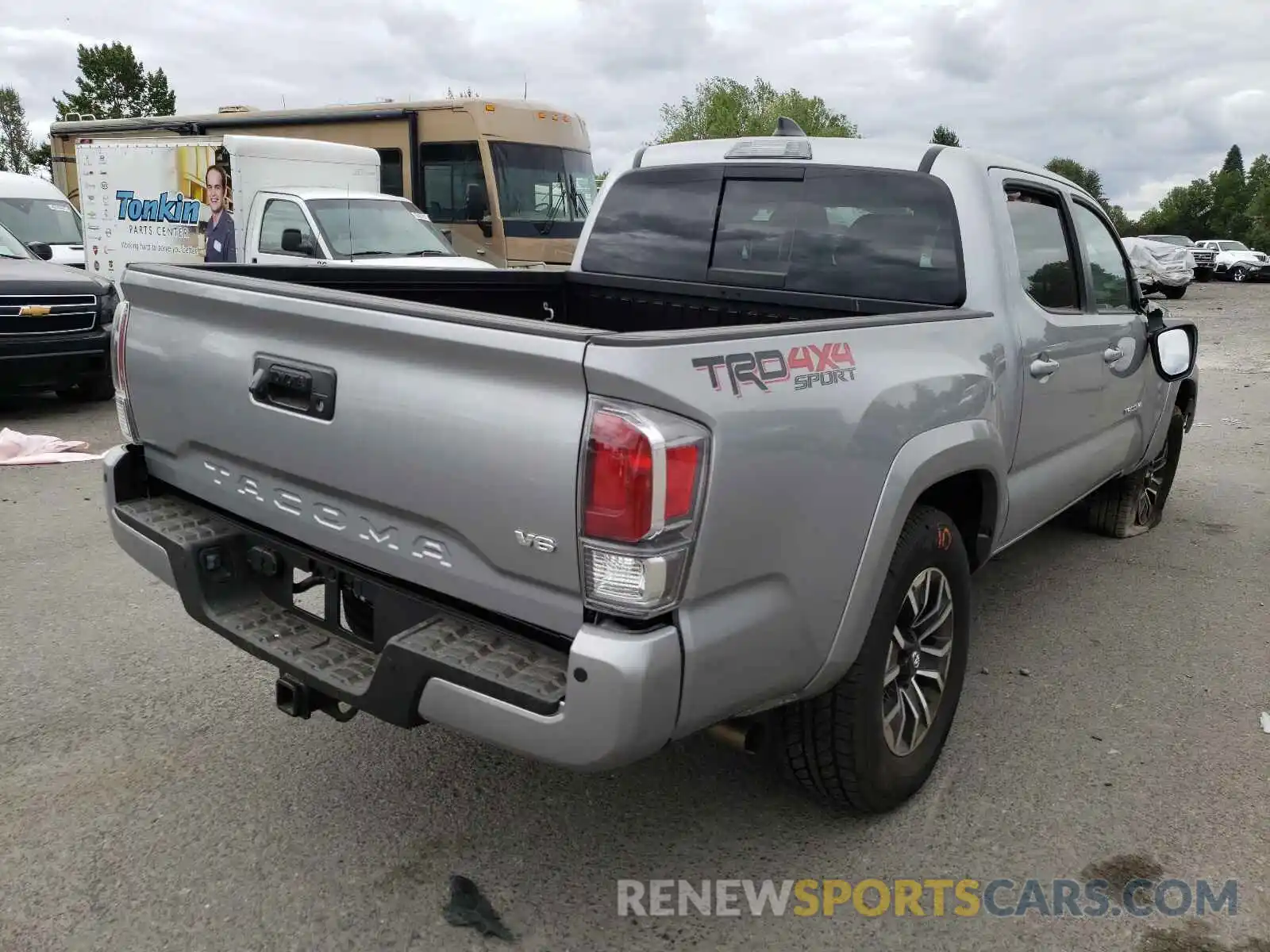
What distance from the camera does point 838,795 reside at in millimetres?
2801

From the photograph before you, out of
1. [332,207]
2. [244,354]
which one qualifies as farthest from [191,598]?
[332,207]

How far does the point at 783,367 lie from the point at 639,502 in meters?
0.52

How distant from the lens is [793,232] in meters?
3.78

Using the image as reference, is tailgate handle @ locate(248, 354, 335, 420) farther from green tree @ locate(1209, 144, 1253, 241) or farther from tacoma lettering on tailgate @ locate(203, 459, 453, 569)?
green tree @ locate(1209, 144, 1253, 241)

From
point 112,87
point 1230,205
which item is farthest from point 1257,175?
point 112,87

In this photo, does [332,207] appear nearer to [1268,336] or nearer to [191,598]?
[191,598]

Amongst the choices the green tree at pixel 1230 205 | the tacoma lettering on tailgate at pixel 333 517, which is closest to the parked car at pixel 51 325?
the tacoma lettering on tailgate at pixel 333 517

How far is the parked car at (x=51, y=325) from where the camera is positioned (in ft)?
26.6

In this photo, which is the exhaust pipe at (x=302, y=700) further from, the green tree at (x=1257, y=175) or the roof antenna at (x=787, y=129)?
the green tree at (x=1257, y=175)

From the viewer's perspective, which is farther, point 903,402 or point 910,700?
point 910,700

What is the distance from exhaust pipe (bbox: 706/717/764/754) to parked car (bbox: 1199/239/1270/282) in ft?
141

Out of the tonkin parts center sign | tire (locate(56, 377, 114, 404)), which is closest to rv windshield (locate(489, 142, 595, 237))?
the tonkin parts center sign

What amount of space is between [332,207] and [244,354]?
9.12m

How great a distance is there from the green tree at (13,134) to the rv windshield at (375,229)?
7167 cm
